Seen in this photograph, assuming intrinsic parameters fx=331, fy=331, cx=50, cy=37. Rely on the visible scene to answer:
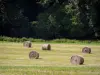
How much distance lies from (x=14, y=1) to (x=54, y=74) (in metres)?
37.9

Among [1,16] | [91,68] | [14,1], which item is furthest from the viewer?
[14,1]

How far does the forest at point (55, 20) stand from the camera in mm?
47000

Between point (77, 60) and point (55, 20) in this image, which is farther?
point (55, 20)

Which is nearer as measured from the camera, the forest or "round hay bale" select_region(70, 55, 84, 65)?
"round hay bale" select_region(70, 55, 84, 65)

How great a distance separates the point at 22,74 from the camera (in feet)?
42.5

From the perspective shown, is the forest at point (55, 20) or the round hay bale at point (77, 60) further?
the forest at point (55, 20)

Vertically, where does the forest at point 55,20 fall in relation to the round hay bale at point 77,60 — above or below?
above

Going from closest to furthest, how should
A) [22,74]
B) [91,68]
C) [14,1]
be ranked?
[22,74] < [91,68] < [14,1]

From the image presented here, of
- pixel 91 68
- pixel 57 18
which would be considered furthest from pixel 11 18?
pixel 91 68

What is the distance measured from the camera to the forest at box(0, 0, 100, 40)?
47000mm

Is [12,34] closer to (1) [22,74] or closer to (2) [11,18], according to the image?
(2) [11,18]

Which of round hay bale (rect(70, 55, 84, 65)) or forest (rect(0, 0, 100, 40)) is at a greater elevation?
forest (rect(0, 0, 100, 40))

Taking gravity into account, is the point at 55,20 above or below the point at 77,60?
above

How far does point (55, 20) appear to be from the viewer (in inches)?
1887
